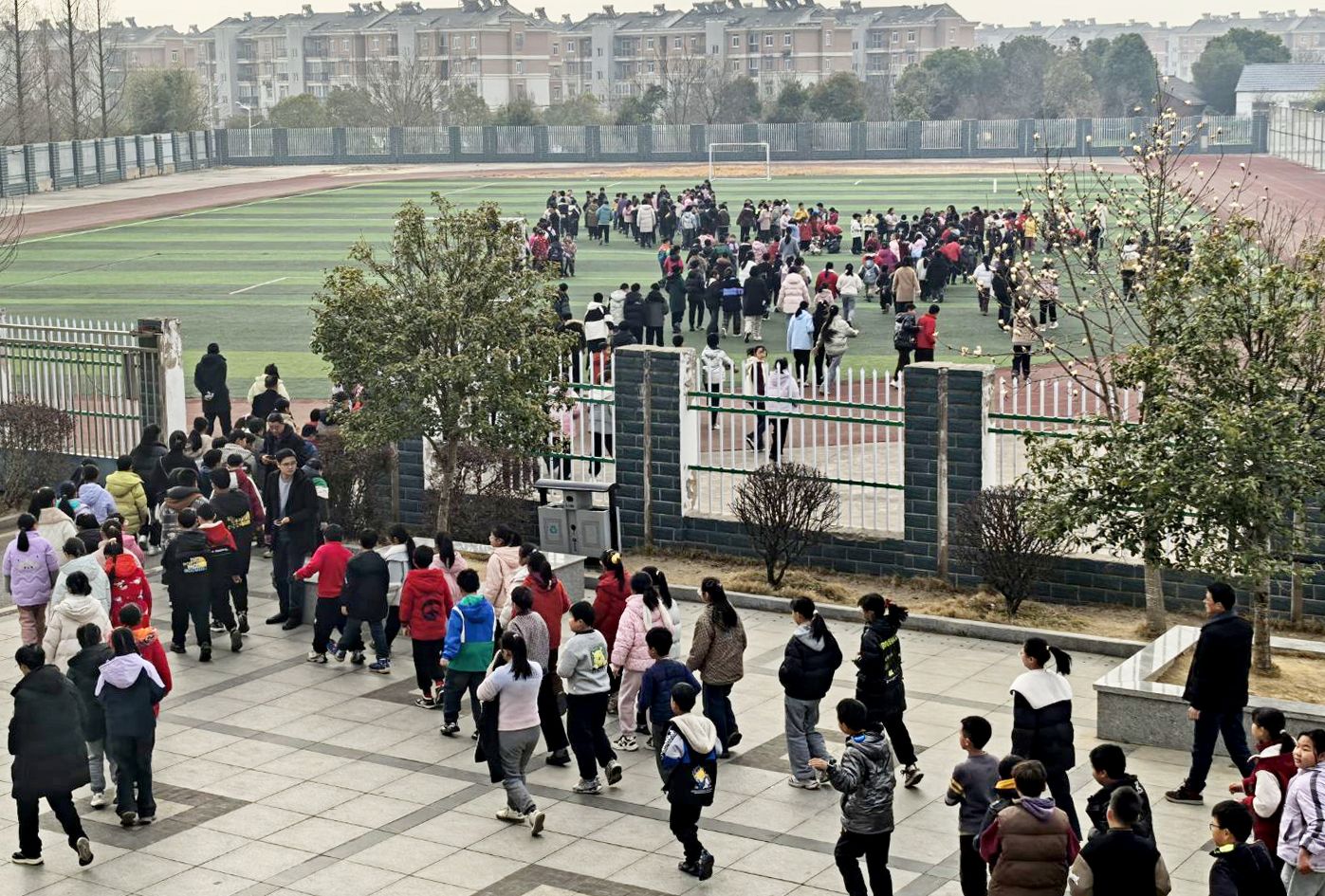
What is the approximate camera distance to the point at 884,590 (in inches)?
699

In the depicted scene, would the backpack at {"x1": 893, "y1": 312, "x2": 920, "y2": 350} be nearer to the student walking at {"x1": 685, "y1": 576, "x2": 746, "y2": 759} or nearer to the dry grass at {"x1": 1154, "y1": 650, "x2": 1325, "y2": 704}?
the dry grass at {"x1": 1154, "y1": 650, "x2": 1325, "y2": 704}

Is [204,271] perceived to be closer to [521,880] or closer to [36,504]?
[36,504]

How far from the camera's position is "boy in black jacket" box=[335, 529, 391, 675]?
49.4 feet

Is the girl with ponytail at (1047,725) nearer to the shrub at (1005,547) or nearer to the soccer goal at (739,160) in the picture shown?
the shrub at (1005,547)

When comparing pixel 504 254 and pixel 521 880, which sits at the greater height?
pixel 504 254

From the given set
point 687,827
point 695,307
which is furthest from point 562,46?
point 687,827

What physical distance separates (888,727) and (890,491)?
7028 mm

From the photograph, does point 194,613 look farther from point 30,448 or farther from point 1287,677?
point 1287,677

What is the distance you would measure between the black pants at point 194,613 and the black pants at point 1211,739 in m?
8.22

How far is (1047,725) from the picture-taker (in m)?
10.7

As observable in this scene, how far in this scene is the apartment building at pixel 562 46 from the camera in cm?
15775

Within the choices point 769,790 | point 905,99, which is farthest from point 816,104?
point 769,790

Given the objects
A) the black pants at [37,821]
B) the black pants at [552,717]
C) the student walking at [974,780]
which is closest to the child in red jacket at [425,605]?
the black pants at [552,717]

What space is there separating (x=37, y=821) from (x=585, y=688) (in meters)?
3.55
